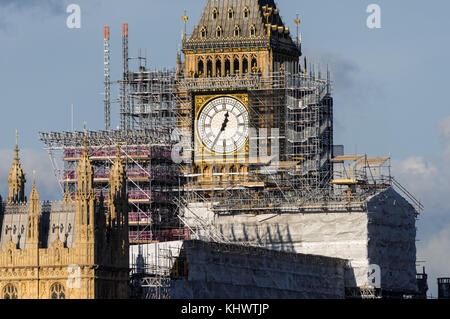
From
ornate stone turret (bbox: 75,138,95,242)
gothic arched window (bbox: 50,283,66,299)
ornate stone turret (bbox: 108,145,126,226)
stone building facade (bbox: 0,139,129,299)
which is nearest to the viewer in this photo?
gothic arched window (bbox: 50,283,66,299)

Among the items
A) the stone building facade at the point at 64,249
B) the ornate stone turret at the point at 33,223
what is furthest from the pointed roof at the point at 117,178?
the ornate stone turret at the point at 33,223

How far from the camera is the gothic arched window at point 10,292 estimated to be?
6093 inches

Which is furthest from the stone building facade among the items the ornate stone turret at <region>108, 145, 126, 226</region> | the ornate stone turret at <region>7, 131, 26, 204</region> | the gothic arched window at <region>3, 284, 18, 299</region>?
the ornate stone turret at <region>7, 131, 26, 204</region>

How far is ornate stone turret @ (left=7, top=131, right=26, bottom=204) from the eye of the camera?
17088 centimetres

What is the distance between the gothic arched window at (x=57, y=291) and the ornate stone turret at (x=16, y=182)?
1792 cm

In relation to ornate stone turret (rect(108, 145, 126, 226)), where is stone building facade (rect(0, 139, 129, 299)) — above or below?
below

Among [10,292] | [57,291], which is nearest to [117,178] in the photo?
[57,291]

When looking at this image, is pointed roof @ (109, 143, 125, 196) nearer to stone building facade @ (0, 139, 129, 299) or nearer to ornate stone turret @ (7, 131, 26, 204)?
stone building facade @ (0, 139, 129, 299)

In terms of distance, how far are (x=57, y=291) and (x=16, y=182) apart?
68.5 ft

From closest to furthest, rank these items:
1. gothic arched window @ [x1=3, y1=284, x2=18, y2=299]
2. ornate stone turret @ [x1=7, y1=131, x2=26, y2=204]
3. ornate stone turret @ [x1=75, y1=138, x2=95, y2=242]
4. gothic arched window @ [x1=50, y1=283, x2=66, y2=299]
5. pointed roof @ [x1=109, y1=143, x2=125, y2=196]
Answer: gothic arched window @ [x1=50, y1=283, x2=66, y2=299] < ornate stone turret @ [x1=75, y1=138, x2=95, y2=242] < gothic arched window @ [x1=3, y1=284, x2=18, y2=299] < pointed roof @ [x1=109, y1=143, x2=125, y2=196] < ornate stone turret @ [x1=7, y1=131, x2=26, y2=204]

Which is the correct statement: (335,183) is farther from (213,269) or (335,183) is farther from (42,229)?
(42,229)

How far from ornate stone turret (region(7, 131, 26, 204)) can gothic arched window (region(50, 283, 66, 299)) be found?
17.9 metres
